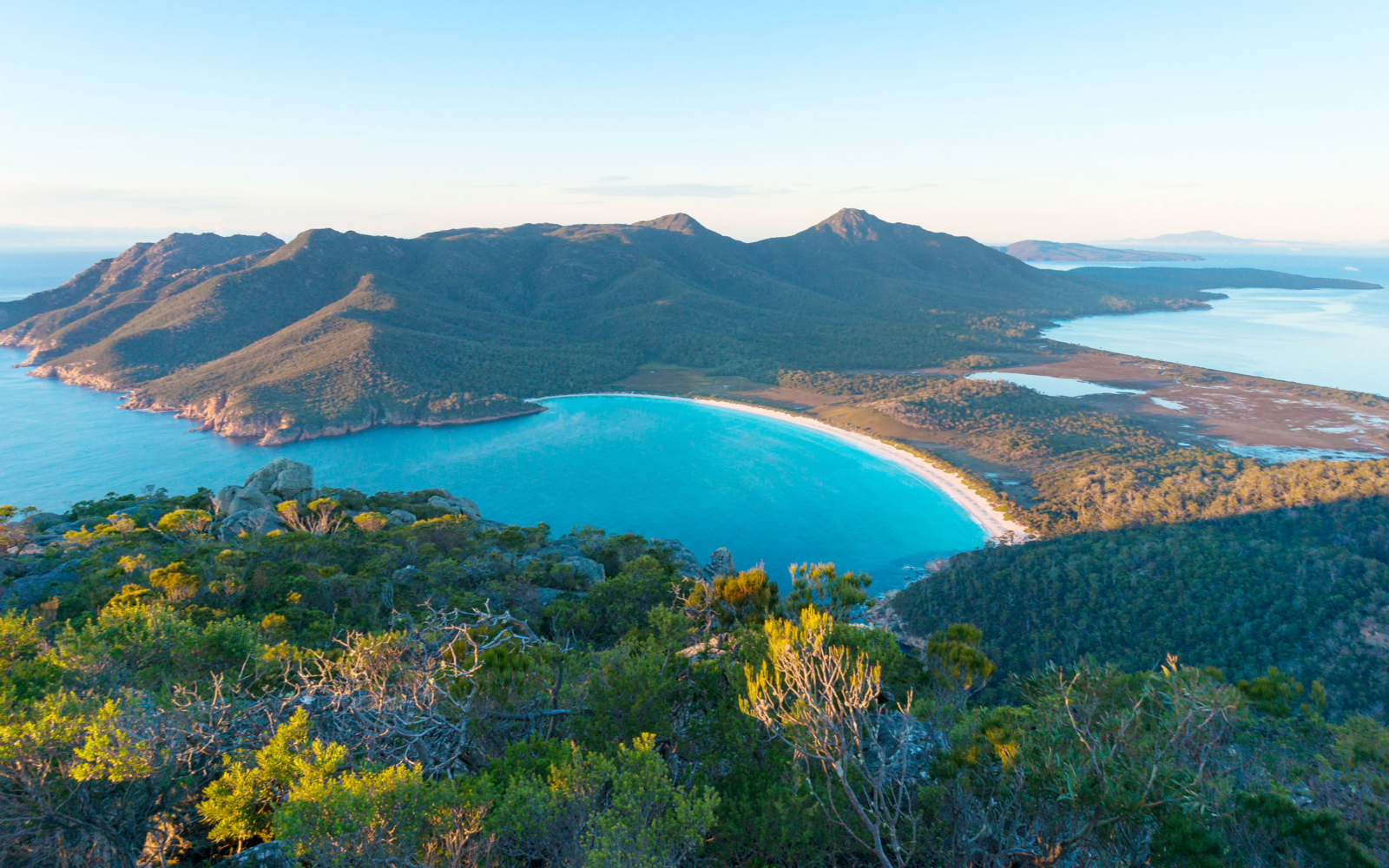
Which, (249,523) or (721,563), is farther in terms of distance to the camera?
(721,563)

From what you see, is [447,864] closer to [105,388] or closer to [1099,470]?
[1099,470]

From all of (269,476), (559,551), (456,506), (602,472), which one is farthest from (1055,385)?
(269,476)

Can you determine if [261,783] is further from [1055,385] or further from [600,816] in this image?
[1055,385]

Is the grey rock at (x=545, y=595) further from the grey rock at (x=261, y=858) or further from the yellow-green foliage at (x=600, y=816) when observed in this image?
the yellow-green foliage at (x=600, y=816)

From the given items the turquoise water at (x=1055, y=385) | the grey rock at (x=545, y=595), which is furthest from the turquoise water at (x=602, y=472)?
the turquoise water at (x=1055, y=385)

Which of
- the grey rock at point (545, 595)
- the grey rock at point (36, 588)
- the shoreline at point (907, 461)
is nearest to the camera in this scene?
the grey rock at point (36, 588)
